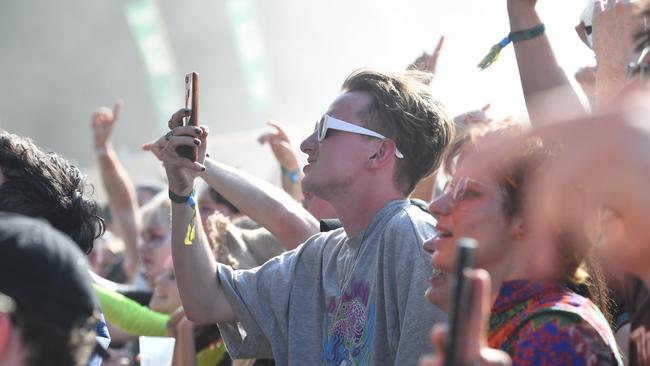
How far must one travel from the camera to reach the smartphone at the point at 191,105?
301cm

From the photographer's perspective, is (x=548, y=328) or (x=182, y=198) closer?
(x=548, y=328)

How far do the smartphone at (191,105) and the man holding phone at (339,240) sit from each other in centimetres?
3

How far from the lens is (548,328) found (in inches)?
80.7

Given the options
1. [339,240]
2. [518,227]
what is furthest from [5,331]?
[339,240]

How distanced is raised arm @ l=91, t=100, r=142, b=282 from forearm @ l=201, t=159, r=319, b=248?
2.19m

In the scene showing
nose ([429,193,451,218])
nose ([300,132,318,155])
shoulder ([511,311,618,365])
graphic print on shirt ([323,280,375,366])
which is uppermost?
nose ([300,132,318,155])

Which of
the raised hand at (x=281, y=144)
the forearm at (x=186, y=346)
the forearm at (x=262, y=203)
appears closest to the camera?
the forearm at (x=262, y=203)

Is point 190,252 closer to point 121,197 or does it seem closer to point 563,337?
point 563,337

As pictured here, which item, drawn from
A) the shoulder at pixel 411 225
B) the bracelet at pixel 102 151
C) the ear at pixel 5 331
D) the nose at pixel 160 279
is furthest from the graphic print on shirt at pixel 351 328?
the bracelet at pixel 102 151

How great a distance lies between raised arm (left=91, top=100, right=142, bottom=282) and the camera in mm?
5676

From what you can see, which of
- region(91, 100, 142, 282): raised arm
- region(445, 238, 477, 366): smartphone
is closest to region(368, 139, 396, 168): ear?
region(445, 238, 477, 366): smartphone

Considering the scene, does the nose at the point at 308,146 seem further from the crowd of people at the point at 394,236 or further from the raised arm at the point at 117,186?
the raised arm at the point at 117,186

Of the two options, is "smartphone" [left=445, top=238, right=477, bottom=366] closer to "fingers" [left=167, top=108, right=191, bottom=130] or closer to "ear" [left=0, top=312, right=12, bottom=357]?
"ear" [left=0, top=312, right=12, bottom=357]

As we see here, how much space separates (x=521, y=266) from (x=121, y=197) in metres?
4.14
